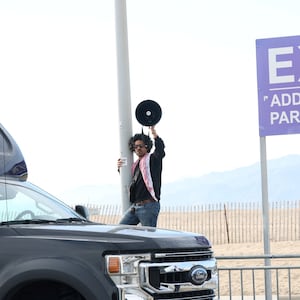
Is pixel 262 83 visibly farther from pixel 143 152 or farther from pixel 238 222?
pixel 238 222

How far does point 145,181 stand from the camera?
11.8 metres

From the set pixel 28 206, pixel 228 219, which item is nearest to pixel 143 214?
pixel 28 206

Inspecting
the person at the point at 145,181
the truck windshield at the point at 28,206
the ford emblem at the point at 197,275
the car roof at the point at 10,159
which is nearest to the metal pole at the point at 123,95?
the person at the point at 145,181

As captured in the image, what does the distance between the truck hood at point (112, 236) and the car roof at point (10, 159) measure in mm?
896

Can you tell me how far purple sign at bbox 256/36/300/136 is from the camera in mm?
11492

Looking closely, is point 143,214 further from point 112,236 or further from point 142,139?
point 112,236

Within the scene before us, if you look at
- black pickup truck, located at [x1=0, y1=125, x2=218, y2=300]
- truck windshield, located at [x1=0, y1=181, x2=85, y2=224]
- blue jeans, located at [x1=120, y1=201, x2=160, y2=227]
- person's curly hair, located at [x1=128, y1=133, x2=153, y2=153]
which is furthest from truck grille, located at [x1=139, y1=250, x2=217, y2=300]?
person's curly hair, located at [x1=128, y1=133, x2=153, y2=153]

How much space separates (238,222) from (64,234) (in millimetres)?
32212

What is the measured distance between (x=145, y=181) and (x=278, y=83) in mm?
2171

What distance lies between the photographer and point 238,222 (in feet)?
127

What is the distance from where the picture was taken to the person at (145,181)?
11.8 meters

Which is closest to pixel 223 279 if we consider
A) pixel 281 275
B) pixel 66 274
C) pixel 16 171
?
pixel 281 275

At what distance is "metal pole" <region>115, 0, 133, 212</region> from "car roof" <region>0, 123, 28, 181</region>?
12.6 ft

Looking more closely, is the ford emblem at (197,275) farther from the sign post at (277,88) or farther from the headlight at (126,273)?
the sign post at (277,88)
